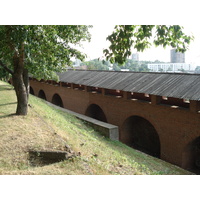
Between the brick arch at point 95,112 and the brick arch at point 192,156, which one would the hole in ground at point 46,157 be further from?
the brick arch at point 95,112

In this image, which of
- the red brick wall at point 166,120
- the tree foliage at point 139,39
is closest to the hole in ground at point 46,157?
the tree foliage at point 139,39

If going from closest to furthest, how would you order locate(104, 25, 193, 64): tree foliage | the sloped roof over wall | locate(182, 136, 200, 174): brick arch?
Answer: 1. locate(104, 25, 193, 64): tree foliage
2. the sloped roof over wall
3. locate(182, 136, 200, 174): brick arch

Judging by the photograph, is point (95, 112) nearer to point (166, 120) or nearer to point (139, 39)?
point (166, 120)

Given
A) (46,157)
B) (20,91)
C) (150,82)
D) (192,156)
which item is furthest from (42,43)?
(192,156)

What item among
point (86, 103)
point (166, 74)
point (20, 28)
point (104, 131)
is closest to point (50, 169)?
point (20, 28)

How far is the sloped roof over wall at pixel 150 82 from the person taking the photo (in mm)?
9469

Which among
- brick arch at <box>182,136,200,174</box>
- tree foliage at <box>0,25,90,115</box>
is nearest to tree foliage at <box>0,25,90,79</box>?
tree foliage at <box>0,25,90,115</box>

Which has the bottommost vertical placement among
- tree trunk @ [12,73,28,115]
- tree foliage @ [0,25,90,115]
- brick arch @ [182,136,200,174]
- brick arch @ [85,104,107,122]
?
brick arch @ [182,136,200,174]

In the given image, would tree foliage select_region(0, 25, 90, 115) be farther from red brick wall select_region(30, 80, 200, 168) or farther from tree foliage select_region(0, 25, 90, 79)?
red brick wall select_region(30, 80, 200, 168)

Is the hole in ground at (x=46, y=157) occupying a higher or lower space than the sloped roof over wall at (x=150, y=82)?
lower

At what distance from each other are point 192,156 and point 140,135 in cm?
339

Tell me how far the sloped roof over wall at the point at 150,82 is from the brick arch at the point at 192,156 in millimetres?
1991

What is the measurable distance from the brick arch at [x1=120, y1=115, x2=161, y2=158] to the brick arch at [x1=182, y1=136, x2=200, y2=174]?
2093 mm

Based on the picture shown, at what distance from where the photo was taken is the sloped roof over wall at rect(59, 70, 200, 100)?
9469 mm
